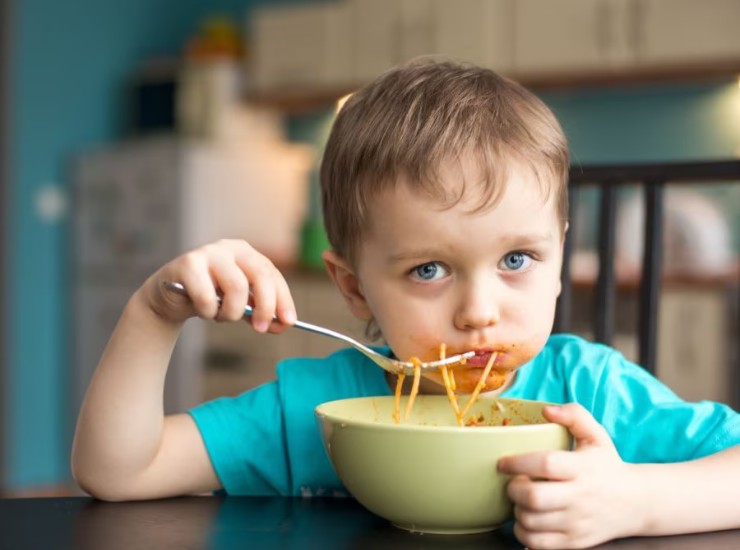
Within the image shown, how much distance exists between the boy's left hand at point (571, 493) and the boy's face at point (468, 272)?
0.57ft

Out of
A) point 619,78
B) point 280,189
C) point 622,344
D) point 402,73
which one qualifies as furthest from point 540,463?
point 280,189

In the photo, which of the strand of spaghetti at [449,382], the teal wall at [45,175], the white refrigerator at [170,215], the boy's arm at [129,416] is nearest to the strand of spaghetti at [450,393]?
the strand of spaghetti at [449,382]

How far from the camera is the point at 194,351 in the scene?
13.9 feet

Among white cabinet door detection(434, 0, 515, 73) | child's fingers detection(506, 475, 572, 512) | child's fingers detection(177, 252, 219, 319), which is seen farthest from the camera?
white cabinet door detection(434, 0, 515, 73)

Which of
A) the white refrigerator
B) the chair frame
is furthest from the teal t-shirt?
the white refrigerator

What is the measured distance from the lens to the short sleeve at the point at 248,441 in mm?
1029

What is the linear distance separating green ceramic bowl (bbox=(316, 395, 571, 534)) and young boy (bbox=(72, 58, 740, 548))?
0.07m

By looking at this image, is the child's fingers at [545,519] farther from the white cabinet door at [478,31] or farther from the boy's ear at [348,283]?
the white cabinet door at [478,31]

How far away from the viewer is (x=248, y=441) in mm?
1052

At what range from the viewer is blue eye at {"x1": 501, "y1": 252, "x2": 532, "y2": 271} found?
A: 3.01 feet

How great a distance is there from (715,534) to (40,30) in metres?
4.32

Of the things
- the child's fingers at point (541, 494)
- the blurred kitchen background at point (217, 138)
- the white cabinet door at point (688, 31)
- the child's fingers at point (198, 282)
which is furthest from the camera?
the blurred kitchen background at point (217, 138)

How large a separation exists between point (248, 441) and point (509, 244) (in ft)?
1.13

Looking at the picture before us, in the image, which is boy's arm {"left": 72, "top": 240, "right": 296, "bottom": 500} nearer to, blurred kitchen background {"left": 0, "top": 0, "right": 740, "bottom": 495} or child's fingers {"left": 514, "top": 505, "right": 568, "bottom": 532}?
child's fingers {"left": 514, "top": 505, "right": 568, "bottom": 532}
